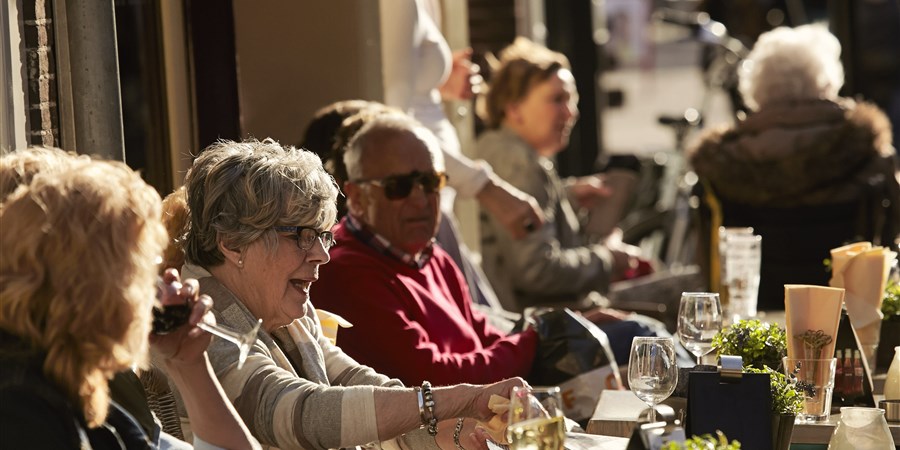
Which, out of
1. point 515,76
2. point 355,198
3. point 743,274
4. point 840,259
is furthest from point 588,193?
point 840,259

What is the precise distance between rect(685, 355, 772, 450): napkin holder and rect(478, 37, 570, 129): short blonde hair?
405 cm

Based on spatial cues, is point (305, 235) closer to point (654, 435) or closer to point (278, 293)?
point (278, 293)

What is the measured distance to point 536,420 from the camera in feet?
7.54

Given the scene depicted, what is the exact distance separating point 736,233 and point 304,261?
2.14 meters

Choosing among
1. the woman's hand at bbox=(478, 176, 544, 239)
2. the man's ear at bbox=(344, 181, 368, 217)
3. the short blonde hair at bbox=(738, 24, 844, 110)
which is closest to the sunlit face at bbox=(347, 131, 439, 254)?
the man's ear at bbox=(344, 181, 368, 217)

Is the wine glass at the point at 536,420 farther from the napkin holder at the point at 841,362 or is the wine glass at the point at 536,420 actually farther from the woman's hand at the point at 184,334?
the napkin holder at the point at 841,362

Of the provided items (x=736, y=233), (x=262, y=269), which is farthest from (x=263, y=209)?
(x=736, y=233)

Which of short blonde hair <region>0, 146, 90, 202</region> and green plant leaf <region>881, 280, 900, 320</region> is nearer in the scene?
short blonde hair <region>0, 146, 90, 202</region>

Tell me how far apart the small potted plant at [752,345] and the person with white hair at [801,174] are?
119 inches

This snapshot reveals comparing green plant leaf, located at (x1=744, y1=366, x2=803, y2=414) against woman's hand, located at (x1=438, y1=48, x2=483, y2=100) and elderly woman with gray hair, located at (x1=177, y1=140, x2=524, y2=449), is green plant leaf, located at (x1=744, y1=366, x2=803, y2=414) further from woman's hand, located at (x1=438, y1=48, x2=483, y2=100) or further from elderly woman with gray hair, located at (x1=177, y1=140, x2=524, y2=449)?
woman's hand, located at (x1=438, y1=48, x2=483, y2=100)

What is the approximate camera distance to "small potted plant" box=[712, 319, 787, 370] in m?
3.02

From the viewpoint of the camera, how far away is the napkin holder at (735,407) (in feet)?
8.58

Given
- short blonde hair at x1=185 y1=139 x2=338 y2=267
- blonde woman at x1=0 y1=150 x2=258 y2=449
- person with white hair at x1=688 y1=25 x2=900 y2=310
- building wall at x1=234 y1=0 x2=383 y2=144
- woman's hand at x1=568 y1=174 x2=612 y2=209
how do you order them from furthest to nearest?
woman's hand at x1=568 y1=174 x2=612 y2=209, person with white hair at x1=688 y1=25 x2=900 y2=310, building wall at x1=234 y1=0 x2=383 y2=144, short blonde hair at x1=185 y1=139 x2=338 y2=267, blonde woman at x1=0 y1=150 x2=258 y2=449

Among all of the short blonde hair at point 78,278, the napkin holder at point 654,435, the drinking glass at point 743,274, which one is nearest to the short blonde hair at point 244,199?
the short blonde hair at point 78,278
